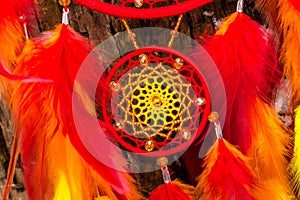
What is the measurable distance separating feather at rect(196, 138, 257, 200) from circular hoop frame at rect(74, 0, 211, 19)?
23 cm

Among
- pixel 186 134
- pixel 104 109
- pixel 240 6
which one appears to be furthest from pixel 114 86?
pixel 240 6

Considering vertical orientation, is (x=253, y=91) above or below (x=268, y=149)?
above

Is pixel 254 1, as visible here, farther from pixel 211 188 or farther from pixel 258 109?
pixel 211 188

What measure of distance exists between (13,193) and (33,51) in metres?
0.28

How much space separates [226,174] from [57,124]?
287mm

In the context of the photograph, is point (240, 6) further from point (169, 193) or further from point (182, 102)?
point (169, 193)

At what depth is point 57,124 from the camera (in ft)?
2.74

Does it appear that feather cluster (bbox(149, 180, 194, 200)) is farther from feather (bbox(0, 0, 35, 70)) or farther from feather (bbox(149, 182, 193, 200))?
feather (bbox(0, 0, 35, 70))

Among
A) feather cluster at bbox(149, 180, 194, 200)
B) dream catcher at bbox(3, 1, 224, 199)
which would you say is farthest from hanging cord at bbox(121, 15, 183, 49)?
feather cluster at bbox(149, 180, 194, 200)

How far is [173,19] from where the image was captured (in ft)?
3.03

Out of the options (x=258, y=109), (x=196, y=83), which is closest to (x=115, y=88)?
(x=196, y=83)

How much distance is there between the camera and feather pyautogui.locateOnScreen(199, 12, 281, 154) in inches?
34.3

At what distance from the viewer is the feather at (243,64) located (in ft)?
2.86

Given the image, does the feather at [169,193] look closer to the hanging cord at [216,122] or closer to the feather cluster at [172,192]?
the feather cluster at [172,192]
